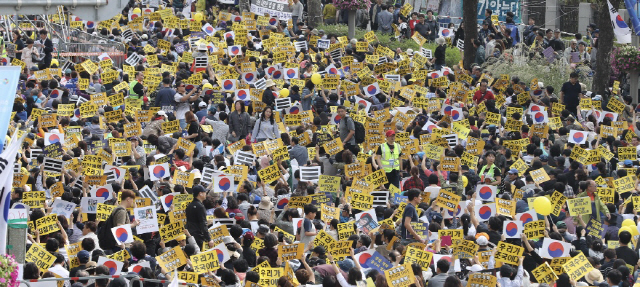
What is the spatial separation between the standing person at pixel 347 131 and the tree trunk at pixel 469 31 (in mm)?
8966

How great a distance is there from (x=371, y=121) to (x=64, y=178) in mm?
5387

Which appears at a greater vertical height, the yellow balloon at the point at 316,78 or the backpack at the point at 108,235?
the yellow balloon at the point at 316,78

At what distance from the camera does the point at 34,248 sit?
12828 mm

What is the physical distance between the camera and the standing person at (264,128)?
1942 centimetres

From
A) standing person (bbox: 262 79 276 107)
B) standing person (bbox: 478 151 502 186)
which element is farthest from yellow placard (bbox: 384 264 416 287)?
standing person (bbox: 262 79 276 107)

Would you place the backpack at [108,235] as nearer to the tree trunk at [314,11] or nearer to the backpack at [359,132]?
the backpack at [359,132]

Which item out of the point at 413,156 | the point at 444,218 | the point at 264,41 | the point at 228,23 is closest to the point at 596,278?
the point at 444,218

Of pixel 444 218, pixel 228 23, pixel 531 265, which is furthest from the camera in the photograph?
pixel 228 23

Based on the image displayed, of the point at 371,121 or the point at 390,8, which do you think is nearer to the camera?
the point at 371,121

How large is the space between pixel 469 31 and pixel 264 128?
9918 mm

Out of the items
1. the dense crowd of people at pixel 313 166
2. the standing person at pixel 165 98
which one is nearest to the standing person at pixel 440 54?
the dense crowd of people at pixel 313 166

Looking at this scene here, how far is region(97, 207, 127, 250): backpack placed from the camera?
46.2 feet

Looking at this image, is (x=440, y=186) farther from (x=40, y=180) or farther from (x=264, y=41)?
(x=264, y=41)

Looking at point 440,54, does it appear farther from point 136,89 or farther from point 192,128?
point 192,128
